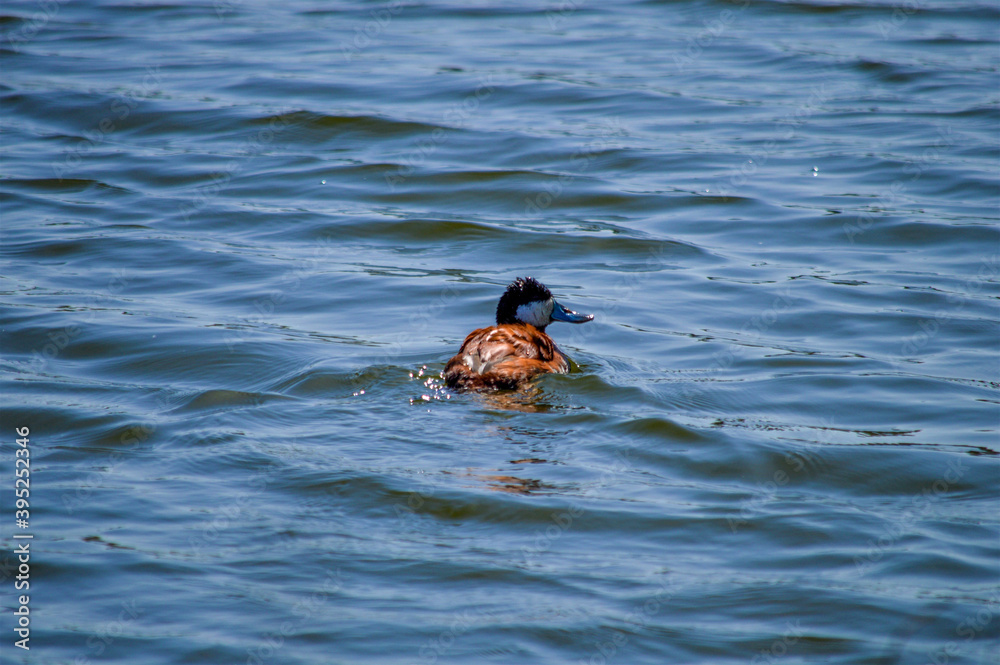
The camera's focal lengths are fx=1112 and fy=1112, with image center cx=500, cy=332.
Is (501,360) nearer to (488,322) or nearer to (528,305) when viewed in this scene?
(528,305)

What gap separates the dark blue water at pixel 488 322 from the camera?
17.5ft

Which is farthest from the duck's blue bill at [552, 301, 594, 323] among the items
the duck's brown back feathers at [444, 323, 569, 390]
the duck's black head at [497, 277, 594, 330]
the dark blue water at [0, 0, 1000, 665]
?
the duck's brown back feathers at [444, 323, 569, 390]

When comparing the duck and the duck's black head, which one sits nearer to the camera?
the duck

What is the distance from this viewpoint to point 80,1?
82.3 ft

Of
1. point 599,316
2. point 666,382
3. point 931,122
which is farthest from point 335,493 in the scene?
point 931,122

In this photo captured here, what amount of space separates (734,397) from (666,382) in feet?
1.75

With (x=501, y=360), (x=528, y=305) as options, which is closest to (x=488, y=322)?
(x=528, y=305)

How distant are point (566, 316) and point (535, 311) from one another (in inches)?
12.4

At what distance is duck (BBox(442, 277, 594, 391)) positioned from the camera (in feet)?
26.2

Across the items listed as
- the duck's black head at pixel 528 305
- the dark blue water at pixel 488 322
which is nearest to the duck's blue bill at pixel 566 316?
the duck's black head at pixel 528 305

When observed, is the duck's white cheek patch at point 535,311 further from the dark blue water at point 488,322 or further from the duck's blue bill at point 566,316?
the dark blue water at point 488,322

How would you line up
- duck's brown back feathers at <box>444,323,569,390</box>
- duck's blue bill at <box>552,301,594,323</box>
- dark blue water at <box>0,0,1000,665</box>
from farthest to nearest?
duck's blue bill at <box>552,301,594,323</box>
duck's brown back feathers at <box>444,323,569,390</box>
dark blue water at <box>0,0,1000,665</box>

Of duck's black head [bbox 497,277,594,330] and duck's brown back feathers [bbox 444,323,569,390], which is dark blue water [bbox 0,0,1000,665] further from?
duck's black head [bbox 497,277,594,330]

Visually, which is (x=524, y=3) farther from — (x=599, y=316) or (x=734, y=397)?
(x=734, y=397)
